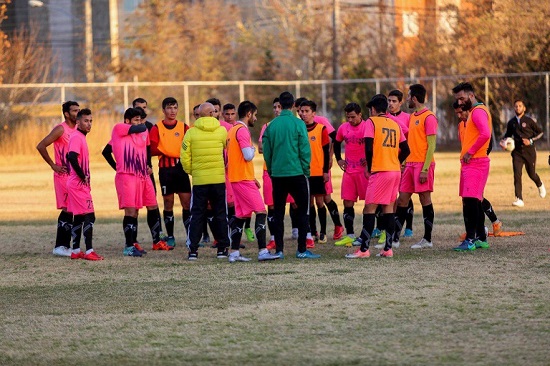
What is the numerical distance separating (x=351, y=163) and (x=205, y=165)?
101 inches

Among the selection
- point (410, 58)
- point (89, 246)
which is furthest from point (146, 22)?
point (89, 246)

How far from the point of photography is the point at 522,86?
131 feet

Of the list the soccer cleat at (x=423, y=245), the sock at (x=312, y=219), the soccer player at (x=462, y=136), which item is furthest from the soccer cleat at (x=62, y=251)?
the soccer player at (x=462, y=136)

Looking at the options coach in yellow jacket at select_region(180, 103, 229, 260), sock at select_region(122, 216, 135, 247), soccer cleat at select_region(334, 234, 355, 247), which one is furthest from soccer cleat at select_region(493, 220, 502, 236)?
sock at select_region(122, 216, 135, 247)

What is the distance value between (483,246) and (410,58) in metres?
36.5

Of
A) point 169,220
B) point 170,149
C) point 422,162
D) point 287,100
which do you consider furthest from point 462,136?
point 169,220

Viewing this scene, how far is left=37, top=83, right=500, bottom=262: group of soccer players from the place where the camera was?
1319cm

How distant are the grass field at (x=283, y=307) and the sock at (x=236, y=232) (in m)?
0.30

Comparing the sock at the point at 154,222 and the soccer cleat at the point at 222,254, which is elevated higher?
the sock at the point at 154,222

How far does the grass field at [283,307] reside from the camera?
7969 mm

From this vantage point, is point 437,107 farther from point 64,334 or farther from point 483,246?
point 64,334

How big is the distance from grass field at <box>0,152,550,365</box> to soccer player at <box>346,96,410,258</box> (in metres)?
0.41

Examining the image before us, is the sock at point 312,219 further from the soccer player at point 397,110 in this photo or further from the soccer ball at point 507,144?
the soccer ball at point 507,144

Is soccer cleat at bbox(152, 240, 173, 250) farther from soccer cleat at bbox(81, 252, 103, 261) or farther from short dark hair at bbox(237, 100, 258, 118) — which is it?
short dark hair at bbox(237, 100, 258, 118)
